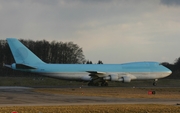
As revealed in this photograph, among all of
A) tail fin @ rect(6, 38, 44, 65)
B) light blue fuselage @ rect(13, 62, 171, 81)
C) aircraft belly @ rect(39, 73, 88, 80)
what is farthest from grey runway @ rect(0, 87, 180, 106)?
tail fin @ rect(6, 38, 44, 65)

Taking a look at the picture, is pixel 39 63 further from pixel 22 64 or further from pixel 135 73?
pixel 135 73

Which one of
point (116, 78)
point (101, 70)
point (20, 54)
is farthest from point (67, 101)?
point (20, 54)

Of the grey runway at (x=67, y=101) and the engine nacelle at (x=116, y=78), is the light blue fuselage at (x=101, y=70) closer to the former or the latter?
the engine nacelle at (x=116, y=78)

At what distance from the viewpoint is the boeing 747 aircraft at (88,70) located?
160ft

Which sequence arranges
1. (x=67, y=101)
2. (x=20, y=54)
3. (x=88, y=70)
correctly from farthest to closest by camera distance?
1. (x=20, y=54)
2. (x=88, y=70)
3. (x=67, y=101)

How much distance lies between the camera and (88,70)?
49.2 metres

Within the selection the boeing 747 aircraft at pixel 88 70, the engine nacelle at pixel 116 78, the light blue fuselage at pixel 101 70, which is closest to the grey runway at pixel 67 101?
the engine nacelle at pixel 116 78

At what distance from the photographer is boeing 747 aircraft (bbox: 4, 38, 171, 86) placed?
48.8m

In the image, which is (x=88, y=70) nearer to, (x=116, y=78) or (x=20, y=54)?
(x=116, y=78)

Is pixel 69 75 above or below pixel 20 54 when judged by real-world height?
below

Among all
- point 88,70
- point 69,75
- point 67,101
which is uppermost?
point 88,70

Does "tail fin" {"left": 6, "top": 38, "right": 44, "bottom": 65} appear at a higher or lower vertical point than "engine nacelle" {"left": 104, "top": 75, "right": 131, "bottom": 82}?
higher

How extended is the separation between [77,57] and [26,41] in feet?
61.2

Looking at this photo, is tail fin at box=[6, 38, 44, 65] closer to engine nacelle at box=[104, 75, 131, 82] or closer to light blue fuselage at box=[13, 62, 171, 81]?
light blue fuselage at box=[13, 62, 171, 81]
